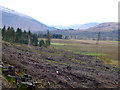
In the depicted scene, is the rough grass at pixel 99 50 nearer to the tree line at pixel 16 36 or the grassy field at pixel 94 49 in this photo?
the grassy field at pixel 94 49

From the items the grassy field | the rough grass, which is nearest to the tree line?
the rough grass

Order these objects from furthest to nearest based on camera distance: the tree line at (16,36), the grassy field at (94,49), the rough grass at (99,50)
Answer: the tree line at (16,36) < the grassy field at (94,49) < the rough grass at (99,50)

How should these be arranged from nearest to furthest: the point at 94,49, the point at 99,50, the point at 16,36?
the point at 16,36, the point at 99,50, the point at 94,49

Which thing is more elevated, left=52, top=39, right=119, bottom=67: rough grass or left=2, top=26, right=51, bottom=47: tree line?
left=2, top=26, right=51, bottom=47: tree line

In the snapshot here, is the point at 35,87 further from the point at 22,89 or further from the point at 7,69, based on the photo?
the point at 7,69

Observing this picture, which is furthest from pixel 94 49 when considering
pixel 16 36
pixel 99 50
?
pixel 16 36

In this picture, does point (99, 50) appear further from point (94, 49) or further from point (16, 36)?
point (16, 36)

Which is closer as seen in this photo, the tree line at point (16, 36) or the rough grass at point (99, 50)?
the rough grass at point (99, 50)

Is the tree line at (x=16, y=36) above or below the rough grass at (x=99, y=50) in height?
above

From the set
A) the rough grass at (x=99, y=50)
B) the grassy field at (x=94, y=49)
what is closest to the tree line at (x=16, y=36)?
the rough grass at (x=99, y=50)

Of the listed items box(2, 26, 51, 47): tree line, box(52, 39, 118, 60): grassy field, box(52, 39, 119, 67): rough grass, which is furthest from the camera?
box(2, 26, 51, 47): tree line

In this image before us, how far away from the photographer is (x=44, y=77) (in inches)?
527

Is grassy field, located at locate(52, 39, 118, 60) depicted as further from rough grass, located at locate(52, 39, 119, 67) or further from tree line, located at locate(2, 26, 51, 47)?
tree line, located at locate(2, 26, 51, 47)

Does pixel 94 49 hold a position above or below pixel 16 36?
below
